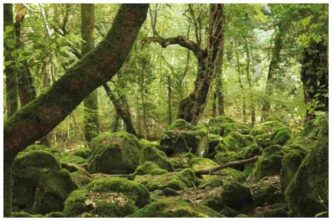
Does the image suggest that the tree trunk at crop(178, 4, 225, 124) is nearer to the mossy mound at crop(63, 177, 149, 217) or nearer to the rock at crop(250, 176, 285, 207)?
the rock at crop(250, 176, 285, 207)

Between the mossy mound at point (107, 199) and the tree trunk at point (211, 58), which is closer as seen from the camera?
the mossy mound at point (107, 199)

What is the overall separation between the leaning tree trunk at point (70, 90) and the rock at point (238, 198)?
3.52 meters

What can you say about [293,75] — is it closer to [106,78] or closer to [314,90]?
[314,90]

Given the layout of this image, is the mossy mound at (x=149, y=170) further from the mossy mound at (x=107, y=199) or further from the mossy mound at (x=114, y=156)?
the mossy mound at (x=107, y=199)

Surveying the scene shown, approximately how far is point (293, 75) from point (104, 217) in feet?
48.7

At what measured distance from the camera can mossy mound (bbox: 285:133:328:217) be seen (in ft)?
20.8

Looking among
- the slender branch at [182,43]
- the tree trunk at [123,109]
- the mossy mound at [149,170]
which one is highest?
the slender branch at [182,43]

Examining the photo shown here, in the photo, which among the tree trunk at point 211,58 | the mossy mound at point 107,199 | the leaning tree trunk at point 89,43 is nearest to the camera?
the mossy mound at point 107,199

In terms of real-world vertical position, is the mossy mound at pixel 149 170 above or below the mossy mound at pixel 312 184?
below

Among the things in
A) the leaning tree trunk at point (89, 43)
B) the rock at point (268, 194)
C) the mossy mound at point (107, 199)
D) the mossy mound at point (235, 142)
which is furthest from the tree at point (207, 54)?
the mossy mound at point (107, 199)

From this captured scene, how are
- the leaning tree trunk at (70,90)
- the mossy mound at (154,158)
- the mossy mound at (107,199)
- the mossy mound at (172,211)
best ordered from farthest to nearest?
the mossy mound at (154,158), the mossy mound at (107,199), the mossy mound at (172,211), the leaning tree trunk at (70,90)

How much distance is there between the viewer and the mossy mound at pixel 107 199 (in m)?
7.13

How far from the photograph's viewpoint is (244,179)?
10.3 metres

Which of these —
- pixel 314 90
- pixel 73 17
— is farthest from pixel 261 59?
pixel 314 90
